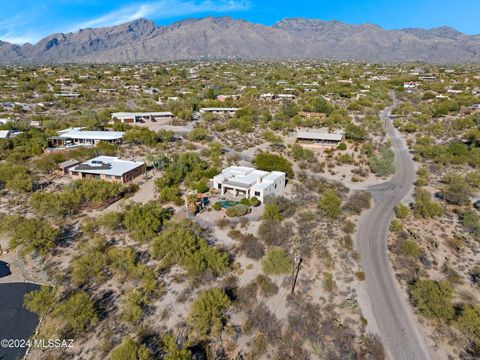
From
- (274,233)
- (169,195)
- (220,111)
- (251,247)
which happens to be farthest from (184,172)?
(220,111)

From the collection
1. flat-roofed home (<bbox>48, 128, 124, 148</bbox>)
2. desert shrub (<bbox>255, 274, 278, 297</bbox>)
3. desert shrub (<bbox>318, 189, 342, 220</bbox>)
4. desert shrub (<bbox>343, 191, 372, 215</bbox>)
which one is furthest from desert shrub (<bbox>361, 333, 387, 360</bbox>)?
flat-roofed home (<bbox>48, 128, 124, 148</bbox>)

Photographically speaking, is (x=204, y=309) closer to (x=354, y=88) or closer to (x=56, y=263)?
(x=56, y=263)

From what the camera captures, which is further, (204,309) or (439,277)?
(439,277)

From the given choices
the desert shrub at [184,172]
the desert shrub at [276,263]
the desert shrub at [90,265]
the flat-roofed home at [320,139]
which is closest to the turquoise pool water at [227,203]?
the desert shrub at [184,172]

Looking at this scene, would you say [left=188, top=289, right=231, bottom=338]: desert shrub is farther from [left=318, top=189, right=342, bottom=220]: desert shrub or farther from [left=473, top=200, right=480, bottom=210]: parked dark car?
[left=473, top=200, right=480, bottom=210]: parked dark car

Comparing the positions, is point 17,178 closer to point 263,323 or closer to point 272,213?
point 272,213

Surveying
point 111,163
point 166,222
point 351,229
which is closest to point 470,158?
point 351,229
